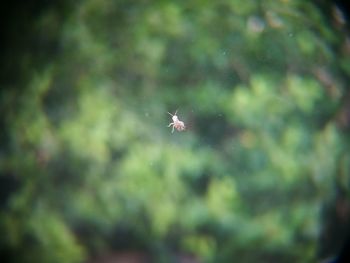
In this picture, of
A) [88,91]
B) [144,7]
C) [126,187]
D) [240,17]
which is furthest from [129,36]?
[126,187]

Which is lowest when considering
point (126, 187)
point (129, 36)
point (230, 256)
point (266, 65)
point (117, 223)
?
point (230, 256)

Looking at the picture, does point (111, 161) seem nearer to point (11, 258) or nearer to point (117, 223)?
point (117, 223)

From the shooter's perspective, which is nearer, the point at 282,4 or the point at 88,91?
the point at 88,91

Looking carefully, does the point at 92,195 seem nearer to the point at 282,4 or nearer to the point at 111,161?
the point at 111,161

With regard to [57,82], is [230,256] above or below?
below

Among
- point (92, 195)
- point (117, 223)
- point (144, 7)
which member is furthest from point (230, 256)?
point (144, 7)

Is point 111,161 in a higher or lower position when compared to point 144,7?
lower
